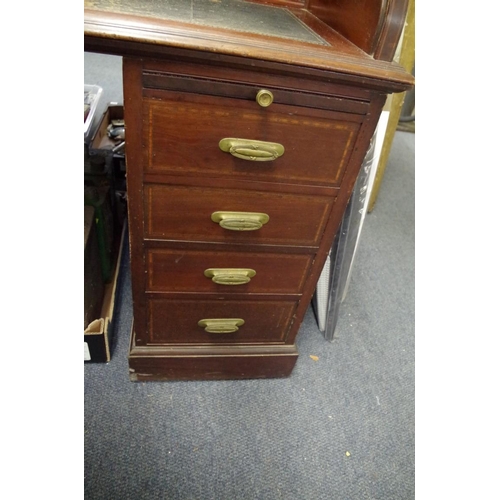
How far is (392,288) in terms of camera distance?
156 centimetres

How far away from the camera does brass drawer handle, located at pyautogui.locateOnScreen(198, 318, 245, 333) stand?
0.99 m

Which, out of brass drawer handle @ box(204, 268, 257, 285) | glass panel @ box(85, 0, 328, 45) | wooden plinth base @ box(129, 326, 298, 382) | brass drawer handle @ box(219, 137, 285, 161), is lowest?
wooden plinth base @ box(129, 326, 298, 382)

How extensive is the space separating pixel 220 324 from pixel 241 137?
514 mm

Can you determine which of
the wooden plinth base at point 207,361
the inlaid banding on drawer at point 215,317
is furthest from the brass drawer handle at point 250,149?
the wooden plinth base at point 207,361

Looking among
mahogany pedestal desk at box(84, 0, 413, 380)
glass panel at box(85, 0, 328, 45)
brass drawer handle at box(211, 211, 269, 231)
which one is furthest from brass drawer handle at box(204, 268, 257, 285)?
glass panel at box(85, 0, 328, 45)

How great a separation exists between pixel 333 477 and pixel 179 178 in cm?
85

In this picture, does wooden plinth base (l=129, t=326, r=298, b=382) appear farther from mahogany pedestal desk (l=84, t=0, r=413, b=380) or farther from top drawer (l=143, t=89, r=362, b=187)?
top drawer (l=143, t=89, r=362, b=187)

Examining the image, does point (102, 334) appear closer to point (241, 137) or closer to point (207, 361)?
point (207, 361)

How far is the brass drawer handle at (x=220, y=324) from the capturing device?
99cm

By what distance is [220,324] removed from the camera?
100cm

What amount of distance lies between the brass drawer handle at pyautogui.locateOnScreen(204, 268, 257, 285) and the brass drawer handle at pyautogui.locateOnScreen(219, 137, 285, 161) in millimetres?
297

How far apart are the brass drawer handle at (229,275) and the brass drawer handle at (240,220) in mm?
129

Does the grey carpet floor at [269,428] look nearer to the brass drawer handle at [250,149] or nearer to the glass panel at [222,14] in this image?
the brass drawer handle at [250,149]

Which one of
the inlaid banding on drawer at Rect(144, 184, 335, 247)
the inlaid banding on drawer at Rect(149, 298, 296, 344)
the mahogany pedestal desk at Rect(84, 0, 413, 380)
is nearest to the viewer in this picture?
the mahogany pedestal desk at Rect(84, 0, 413, 380)
